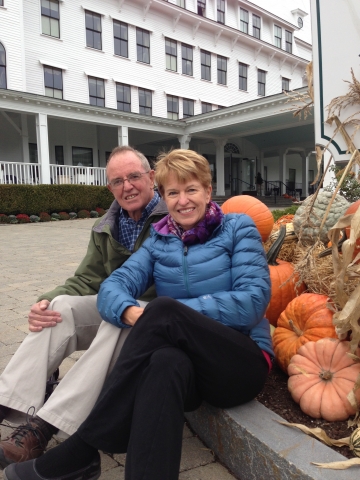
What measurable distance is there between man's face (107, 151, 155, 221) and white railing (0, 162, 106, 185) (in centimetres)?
1455

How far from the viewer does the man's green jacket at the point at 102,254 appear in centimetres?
226

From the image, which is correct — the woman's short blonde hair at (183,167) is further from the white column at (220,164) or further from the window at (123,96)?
the white column at (220,164)

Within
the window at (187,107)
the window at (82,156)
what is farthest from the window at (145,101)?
the window at (82,156)

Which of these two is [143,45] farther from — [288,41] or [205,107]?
[288,41]

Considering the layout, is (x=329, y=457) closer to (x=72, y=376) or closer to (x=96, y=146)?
(x=72, y=376)

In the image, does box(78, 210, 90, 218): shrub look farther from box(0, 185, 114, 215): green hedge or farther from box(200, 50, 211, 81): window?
box(200, 50, 211, 81): window

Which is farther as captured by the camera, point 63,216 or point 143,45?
point 143,45

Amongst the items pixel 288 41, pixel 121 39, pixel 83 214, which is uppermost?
pixel 288 41

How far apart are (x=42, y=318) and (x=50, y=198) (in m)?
14.2

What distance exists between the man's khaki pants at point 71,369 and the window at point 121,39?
19.5 m

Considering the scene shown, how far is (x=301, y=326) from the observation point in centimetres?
214

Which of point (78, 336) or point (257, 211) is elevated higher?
point (257, 211)

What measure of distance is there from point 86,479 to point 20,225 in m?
13.1

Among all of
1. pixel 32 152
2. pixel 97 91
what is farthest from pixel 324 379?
pixel 97 91
